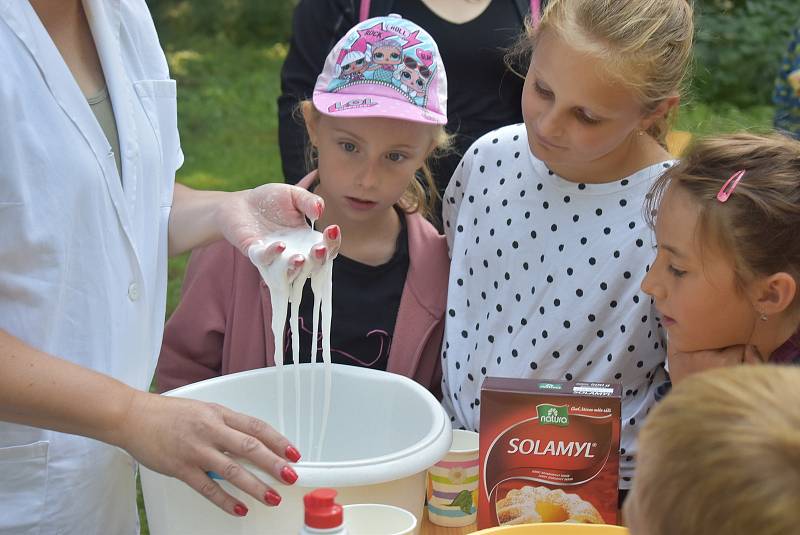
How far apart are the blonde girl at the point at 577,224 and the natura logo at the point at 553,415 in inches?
11.7

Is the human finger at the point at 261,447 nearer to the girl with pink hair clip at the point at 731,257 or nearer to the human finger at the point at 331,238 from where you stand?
the human finger at the point at 331,238

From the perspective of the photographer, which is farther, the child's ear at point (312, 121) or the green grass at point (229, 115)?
the green grass at point (229, 115)

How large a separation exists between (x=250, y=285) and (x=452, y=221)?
40 centimetres

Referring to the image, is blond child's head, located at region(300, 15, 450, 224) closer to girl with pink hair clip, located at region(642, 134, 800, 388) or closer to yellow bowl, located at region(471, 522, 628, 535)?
girl with pink hair clip, located at region(642, 134, 800, 388)

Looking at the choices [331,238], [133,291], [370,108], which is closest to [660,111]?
[370,108]

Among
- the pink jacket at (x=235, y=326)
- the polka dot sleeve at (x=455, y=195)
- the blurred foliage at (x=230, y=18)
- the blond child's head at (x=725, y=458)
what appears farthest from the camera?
the blurred foliage at (x=230, y=18)

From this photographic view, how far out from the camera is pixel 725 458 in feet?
2.32

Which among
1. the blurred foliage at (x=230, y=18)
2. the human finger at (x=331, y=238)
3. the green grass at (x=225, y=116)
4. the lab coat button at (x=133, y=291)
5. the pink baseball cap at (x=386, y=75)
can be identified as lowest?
the green grass at (x=225, y=116)

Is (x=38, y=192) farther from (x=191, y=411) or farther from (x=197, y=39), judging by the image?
(x=197, y=39)

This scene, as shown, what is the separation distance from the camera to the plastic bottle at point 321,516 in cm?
103

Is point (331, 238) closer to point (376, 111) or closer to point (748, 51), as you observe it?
point (376, 111)

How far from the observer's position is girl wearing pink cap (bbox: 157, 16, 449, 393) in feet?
5.76

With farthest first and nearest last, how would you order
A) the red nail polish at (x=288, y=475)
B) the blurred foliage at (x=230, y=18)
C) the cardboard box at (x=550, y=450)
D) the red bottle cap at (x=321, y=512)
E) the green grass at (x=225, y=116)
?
the blurred foliage at (x=230, y=18), the green grass at (x=225, y=116), the cardboard box at (x=550, y=450), the red nail polish at (x=288, y=475), the red bottle cap at (x=321, y=512)

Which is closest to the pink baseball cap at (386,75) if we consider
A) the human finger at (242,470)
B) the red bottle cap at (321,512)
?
the human finger at (242,470)
